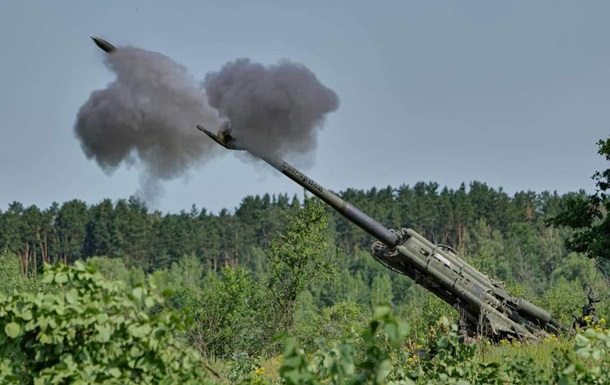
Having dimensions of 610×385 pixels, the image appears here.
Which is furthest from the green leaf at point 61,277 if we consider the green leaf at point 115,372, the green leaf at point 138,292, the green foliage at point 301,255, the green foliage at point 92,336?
the green foliage at point 301,255

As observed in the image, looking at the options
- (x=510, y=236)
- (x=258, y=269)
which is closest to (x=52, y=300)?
(x=258, y=269)

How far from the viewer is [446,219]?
12594 centimetres

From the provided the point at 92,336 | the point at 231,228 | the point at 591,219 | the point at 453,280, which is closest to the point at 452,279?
the point at 453,280

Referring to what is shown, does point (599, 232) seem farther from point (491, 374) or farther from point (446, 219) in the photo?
point (446, 219)

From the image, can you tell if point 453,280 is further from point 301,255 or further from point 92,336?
point 301,255

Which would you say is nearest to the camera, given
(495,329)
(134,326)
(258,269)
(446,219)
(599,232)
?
(134,326)

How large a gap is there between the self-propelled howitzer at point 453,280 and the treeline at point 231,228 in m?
98.8

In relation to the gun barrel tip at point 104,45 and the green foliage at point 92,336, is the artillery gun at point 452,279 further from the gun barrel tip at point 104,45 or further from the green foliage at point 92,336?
the green foliage at point 92,336

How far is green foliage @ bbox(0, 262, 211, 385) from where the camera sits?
17.5 ft

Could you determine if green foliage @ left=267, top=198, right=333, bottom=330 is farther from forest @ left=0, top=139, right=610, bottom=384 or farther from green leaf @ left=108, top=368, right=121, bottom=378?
Result: green leaf @ left=108, top=368, right=121, bottom=378

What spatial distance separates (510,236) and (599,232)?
104 metres

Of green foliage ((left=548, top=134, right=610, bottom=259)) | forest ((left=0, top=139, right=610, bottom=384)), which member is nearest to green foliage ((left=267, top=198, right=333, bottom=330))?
forest ((left=0, top=139, right=610, bottom=384))

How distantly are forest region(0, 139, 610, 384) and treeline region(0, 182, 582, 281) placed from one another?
32 centimetres

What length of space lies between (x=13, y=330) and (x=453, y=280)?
12.4 metres
